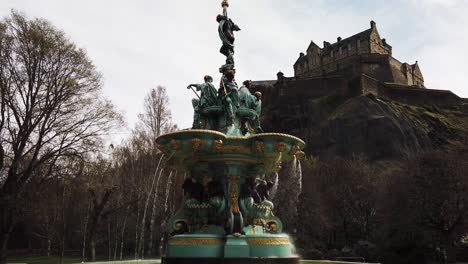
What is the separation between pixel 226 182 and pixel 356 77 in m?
65.6

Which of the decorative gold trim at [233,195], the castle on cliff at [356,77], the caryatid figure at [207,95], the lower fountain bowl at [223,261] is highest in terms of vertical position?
the castle on cliff at [356,77]

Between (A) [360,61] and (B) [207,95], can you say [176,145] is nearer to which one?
(B) [207,95]

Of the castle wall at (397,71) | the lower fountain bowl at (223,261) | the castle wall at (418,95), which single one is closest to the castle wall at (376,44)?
the castle wall at (397,71)

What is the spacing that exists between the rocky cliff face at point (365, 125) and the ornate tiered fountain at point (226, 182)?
158ft

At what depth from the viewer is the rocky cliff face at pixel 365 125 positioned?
188 ft

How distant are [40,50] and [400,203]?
2465 cm

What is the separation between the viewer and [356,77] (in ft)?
233

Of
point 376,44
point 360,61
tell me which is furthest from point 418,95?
point 376,44

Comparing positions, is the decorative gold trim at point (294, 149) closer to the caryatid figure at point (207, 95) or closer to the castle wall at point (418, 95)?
the caryatid figure at point (207, 95)

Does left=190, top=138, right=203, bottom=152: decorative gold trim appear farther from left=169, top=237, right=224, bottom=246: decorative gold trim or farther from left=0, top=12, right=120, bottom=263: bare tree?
left=0, top=12, right=120, bottom=263: bare tree

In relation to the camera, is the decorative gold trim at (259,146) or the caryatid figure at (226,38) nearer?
the decorative gold trim at (259,146)

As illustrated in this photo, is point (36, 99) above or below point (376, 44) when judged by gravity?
below

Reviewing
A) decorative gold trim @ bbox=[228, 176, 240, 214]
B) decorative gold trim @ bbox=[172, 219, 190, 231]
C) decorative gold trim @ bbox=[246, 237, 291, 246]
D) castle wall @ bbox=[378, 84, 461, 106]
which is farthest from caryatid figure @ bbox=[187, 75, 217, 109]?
castle wall @ bbox=[378, 84, 461, 106]

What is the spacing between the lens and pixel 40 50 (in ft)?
65.2
